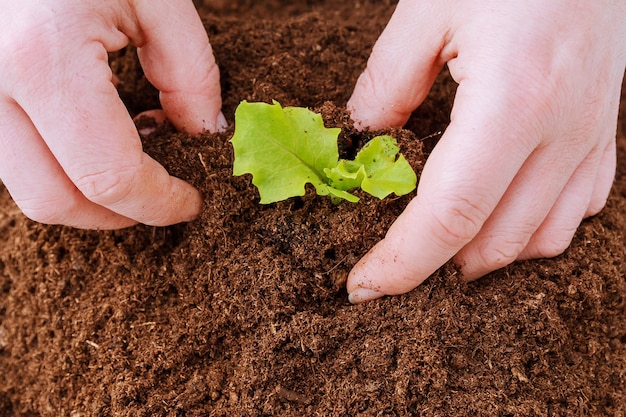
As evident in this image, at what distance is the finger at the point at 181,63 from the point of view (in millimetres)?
1445

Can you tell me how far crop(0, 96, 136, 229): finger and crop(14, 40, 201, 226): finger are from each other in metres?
0.04

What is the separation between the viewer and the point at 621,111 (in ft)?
7.02

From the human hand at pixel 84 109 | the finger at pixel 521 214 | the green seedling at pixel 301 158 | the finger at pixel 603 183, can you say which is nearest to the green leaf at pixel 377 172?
the green seedling at pixel 301 158

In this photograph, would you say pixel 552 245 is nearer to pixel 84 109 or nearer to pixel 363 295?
pixel 363 295

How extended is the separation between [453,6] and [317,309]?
0.74 m

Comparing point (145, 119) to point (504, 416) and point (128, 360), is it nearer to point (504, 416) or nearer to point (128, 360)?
point (128, 360)

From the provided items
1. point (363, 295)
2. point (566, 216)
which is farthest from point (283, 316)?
point (566, 216)

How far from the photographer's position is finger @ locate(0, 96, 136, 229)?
4.29 feet

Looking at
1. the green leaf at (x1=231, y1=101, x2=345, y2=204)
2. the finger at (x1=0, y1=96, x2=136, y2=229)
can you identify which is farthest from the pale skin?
the green leaf at (x1=231, y1=101, x2=345, y2=204)

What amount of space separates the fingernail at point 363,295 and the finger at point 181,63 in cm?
54

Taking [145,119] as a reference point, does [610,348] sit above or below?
below

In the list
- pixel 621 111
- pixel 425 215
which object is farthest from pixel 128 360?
pixel 621 111

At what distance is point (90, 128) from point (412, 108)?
745mm

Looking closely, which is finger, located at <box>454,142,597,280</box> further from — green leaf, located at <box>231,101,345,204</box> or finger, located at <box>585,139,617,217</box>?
green leaf, located at <box>231,101,345,204</box>
